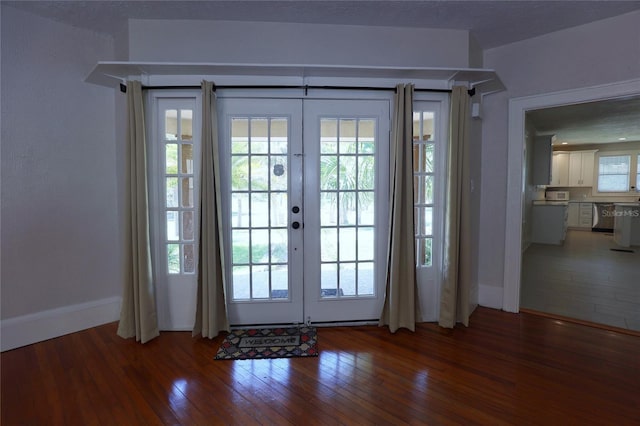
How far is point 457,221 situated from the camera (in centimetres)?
263

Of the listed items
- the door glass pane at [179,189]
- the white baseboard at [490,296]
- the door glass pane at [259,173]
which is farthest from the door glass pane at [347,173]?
the white baseboard at [490,296]

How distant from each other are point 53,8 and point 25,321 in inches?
99.6

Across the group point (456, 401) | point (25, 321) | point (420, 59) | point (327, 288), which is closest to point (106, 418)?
point (25, 321)

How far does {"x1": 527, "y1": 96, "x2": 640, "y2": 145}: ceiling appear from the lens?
437cm

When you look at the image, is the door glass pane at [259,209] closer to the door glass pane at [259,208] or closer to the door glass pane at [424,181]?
the door glass pane at [259,208]

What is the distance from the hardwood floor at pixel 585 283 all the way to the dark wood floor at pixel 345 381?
0.50 m

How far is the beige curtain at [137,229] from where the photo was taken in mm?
2402

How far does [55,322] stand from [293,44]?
317 cm

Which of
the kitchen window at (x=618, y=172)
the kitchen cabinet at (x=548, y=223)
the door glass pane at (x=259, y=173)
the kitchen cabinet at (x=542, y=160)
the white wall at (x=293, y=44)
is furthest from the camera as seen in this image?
the kitchen window at (x=618, y=172)

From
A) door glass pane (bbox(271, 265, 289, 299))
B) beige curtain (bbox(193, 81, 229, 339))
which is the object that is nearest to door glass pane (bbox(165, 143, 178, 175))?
beige curtain (bbox(193, 81, 229, 339))

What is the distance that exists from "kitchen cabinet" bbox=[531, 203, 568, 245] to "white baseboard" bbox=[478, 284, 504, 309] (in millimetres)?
4884

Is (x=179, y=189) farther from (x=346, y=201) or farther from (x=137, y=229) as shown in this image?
(x=346, y=201)

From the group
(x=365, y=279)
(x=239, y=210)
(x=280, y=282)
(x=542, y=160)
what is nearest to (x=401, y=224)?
(x=365, y=279)

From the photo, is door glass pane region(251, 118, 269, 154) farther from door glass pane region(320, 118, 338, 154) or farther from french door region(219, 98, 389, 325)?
door glass pane region(320, 118, 338, 154)
